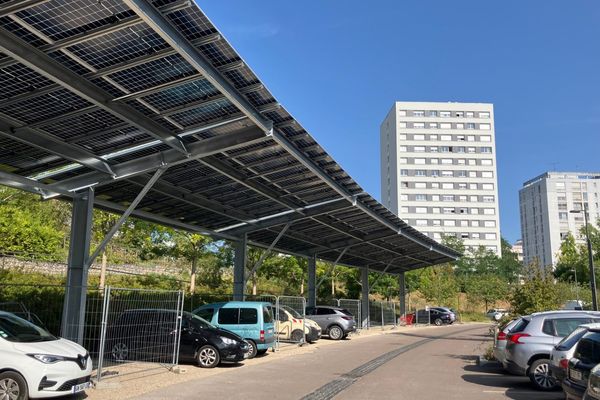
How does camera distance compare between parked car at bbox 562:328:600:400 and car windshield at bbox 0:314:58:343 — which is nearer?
parked car at bbox 562:328:600:400

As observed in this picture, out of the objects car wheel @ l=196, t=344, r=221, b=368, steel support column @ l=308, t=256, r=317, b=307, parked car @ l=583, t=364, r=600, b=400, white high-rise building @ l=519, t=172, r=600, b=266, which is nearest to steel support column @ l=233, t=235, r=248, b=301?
car wheel @ l=196, t=344, r=221, b=368

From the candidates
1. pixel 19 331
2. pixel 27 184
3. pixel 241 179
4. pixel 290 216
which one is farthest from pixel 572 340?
pixel 290 216

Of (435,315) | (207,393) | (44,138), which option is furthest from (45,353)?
(435,315)

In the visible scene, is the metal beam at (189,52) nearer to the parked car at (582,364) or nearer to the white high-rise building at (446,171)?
the parked car at (582,364)

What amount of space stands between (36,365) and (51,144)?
17.3ft

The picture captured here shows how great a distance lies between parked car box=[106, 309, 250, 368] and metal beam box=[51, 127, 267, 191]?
3.43 meters

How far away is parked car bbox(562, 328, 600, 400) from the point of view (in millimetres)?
7926

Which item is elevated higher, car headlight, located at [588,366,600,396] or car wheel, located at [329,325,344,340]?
car headlight, located at [588,366,600,396]

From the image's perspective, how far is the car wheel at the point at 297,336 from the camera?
2328 cm

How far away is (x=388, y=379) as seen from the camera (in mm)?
13289

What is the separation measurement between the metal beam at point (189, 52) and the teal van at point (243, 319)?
25.2ft

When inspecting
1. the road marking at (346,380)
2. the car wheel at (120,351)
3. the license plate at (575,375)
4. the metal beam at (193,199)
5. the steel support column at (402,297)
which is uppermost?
the metal beam at (193,199)

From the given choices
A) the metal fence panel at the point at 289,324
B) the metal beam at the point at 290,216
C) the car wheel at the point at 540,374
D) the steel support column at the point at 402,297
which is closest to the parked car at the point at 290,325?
the metal fence panel at the point at 289,324

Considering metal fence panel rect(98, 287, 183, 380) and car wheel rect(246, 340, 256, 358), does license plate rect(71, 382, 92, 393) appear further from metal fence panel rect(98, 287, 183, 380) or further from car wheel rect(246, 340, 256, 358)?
car wheel rect(246, 340, 256, 358)
